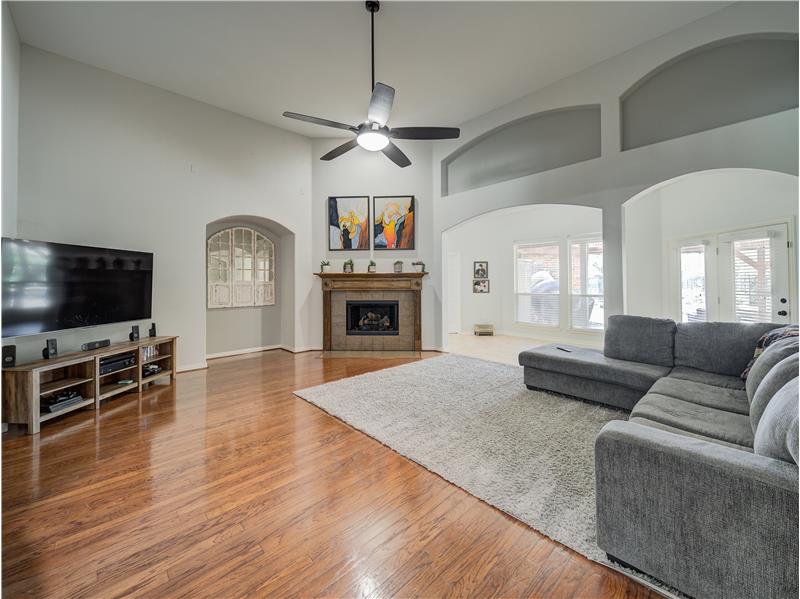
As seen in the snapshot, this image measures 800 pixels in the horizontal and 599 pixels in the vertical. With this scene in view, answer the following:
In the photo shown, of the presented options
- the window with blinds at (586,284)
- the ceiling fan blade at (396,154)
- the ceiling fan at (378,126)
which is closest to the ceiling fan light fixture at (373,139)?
the ceiling fan at (378,126)

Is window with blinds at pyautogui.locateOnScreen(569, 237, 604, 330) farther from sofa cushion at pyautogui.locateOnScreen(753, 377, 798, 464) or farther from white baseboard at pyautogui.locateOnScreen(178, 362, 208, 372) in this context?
white baseboard at pyautogui.locateOnScreen(178, 362, 208, 372)

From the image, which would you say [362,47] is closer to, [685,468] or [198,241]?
[198,241]

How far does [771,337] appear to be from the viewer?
8.07 feet

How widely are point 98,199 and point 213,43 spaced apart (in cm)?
224

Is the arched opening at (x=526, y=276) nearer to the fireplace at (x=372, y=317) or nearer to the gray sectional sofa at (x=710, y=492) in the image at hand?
the fireplace at (x=372, y=317)

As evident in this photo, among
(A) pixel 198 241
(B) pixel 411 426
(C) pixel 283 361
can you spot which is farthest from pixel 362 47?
(C) pixel 283 361

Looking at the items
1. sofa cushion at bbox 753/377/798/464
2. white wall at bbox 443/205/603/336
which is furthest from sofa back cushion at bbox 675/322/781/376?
white wall at bbox 443/205/603/336

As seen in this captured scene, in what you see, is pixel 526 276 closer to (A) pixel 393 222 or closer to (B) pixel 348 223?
(A) pixel 393 222

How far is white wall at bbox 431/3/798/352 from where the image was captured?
10.2 feet

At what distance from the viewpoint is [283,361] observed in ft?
17.7

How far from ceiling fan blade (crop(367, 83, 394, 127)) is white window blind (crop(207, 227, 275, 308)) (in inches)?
145

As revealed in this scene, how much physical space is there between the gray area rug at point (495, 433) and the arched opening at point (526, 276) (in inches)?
84.8

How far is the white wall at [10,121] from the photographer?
10.3 feet

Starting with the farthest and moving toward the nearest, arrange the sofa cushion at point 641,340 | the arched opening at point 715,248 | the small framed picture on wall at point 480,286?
the small framed picture on wall at point 480,286 < the arched opening at point 715,248 < the sofa cushion at point 641,340
